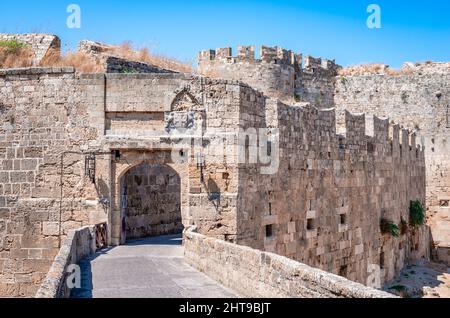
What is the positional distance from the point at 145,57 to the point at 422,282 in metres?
11.8

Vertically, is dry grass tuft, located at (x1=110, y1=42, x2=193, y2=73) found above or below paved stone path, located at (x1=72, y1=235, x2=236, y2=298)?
above

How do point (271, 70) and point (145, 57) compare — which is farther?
point (271, 70)

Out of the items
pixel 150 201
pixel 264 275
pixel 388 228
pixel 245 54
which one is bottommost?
pixel 388 228

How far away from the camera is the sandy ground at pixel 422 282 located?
63.9 ft

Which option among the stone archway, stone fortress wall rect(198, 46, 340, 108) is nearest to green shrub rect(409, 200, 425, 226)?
stone fortress wall rect(198, 46, 340, 108)

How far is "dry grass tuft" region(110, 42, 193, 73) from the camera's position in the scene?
18406 millimetres

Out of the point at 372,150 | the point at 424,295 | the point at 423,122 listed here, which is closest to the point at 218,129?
the point at 372,150

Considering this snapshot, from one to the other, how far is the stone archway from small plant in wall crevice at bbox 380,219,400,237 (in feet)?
22.2

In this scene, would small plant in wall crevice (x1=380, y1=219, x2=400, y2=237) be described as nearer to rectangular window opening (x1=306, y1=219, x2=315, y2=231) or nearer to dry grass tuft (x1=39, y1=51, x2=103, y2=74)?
rectangular window opening (x1=306, y1=219, x2=315, y2=231)

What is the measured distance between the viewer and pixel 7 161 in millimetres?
14938

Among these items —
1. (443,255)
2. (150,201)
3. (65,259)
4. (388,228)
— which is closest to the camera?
(65,259)

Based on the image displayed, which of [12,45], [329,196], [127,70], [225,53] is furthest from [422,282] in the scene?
[12,45]

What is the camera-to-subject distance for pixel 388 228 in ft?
A: 68.7

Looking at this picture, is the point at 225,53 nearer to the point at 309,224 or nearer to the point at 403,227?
the point at 403,227
